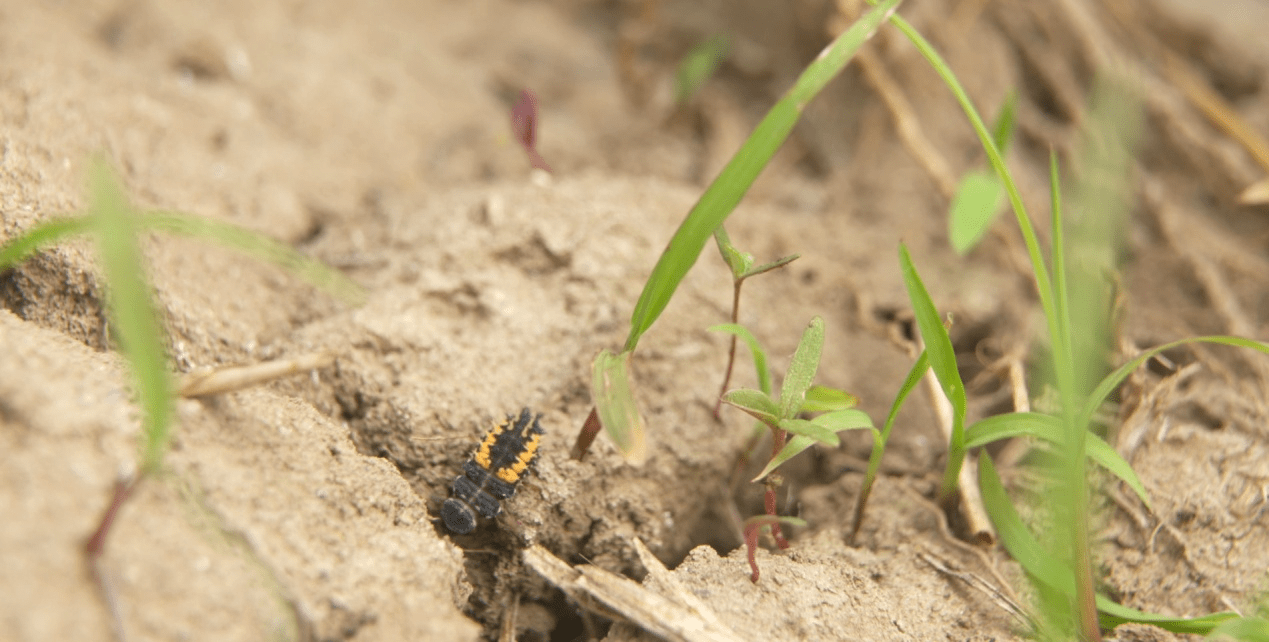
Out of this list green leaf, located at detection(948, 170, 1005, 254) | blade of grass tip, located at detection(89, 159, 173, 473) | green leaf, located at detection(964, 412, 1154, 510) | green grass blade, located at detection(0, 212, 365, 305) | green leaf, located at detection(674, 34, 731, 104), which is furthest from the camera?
green leaf, located at detection(674, 34, 731, 104)

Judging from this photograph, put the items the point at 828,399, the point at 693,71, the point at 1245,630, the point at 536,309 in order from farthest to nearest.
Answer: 1. the point at 693,71
2. the point at 536,309
3. the point at 828,399
4. the point at 1245,630

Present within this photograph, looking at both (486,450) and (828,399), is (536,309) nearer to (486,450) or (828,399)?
(486,450)

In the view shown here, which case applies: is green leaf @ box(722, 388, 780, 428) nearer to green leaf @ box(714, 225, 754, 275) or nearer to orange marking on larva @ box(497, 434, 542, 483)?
green leaf @ box(714, 225, 754, 275)

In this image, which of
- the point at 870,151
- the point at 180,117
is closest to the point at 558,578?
the point at 180,117

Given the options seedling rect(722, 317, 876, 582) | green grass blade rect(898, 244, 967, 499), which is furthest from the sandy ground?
green grass blade rect(898, 244, 967, 499)

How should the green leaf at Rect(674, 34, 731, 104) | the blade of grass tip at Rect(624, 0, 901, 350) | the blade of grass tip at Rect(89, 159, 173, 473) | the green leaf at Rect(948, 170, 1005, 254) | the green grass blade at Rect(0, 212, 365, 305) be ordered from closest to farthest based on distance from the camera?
the blade of grass tip at Rect(89, 159, 173, 473) < the green grass blade at Rect(0, 212, 365, 305) < the blade of grass tip at Rect(624, 0, 901, 350) < the green leaf at Rect(948, 170, 1005, 254) < the green leaf at Rect(674, 34, 731, 104)

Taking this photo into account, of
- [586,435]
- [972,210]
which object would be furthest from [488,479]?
[972,210]

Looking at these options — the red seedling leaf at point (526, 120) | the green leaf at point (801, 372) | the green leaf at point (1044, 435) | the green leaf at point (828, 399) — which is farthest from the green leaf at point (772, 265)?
the red seedling leaf at point (526, 120)
